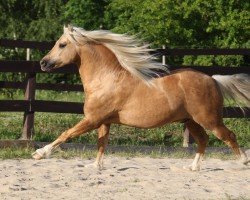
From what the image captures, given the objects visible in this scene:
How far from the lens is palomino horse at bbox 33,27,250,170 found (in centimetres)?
966

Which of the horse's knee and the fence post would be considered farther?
the fence post

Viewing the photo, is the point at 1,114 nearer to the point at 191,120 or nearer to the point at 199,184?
the point at 191,120

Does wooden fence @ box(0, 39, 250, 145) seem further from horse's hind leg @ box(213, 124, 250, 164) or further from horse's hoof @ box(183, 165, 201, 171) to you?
horse's hoof @ box(183, 165, 201, 171)

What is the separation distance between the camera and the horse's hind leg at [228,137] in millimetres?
9844

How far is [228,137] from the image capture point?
993 cm

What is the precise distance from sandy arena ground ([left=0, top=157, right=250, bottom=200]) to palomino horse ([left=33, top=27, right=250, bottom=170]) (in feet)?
1.07

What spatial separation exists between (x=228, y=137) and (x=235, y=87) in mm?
745

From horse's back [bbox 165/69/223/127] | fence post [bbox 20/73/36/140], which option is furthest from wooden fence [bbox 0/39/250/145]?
horse's back [bbox 165/69/223/127]

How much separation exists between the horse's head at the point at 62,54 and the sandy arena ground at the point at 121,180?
1.26 m

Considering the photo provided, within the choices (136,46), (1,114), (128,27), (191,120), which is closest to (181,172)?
(191,120)

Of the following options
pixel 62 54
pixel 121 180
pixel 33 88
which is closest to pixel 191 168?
pixel 121 180

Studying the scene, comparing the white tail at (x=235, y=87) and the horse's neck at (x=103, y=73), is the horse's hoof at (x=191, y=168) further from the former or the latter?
the horse's neck at (x=103, y=73)

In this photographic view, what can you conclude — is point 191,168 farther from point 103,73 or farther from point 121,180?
point 103,73

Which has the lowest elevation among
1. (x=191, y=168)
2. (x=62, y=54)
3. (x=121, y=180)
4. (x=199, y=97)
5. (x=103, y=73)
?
(x=191, y=168)
